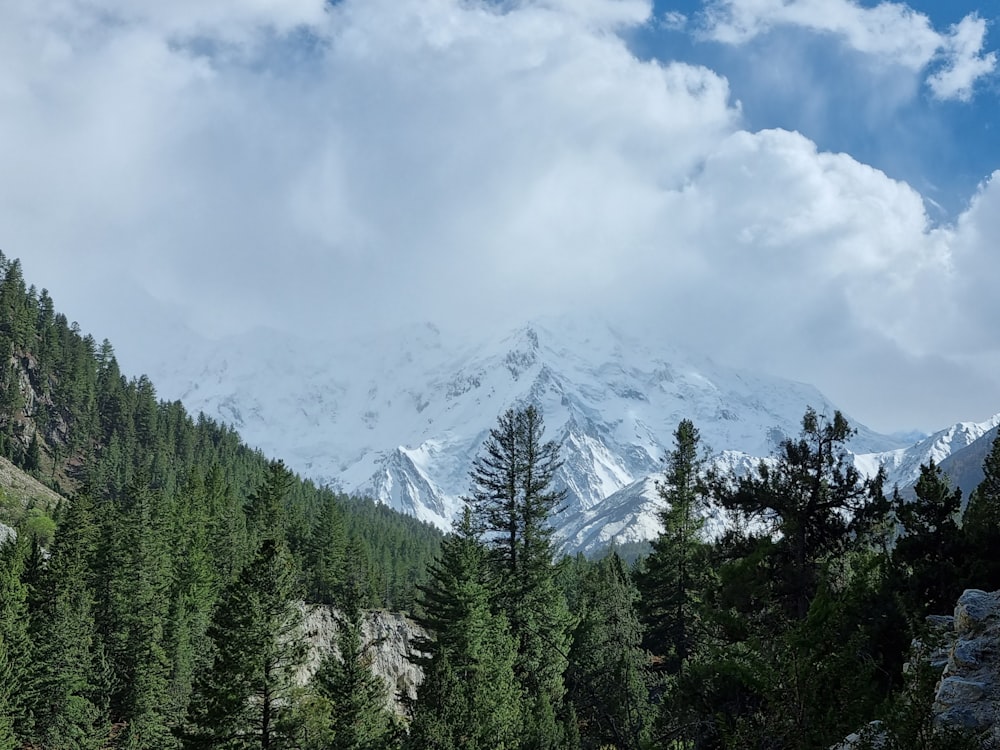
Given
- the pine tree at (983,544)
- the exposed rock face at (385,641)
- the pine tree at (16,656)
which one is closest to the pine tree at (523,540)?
the pine tree at (983,544)

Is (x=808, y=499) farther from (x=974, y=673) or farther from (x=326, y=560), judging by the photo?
(x=326, y=560)

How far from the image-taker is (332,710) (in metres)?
27.6

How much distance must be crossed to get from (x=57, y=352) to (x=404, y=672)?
356ft

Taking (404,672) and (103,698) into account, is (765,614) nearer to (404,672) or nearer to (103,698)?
(103,698)

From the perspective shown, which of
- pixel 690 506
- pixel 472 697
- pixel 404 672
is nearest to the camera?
pixel 472 697

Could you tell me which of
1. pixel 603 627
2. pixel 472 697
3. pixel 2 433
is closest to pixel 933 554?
pixel 472 697

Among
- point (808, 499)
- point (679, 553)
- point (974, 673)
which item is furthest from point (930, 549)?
point (679, 553)

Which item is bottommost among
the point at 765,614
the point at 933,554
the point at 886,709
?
the point at 886,709

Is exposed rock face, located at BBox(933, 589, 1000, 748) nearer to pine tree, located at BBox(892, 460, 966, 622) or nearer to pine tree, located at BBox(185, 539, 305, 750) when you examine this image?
pine tree, located at BBox(892, 460, 966, 622)

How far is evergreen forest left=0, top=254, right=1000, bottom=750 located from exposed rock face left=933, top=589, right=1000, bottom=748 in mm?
529

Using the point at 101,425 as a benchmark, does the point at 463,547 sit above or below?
below

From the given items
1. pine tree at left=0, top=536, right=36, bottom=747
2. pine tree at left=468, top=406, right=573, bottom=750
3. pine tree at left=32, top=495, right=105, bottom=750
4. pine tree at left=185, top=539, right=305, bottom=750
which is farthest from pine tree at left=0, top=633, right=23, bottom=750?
pine tree at left=468, top=406, right=573, bottom=750

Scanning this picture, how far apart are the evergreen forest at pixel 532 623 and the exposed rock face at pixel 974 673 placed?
0.53m

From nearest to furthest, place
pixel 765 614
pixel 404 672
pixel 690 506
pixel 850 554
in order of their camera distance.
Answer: pixel 765 614 < pixel 850 554 < pixel 690 506 < pixel 404 672
